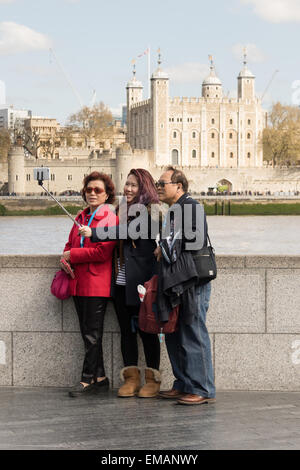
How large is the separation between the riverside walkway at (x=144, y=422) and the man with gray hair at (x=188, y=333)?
3.9 inches

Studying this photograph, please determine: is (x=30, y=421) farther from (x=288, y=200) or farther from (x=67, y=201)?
(x=288, y=200)

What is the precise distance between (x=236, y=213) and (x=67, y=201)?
443 inches

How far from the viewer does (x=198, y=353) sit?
14.0ft

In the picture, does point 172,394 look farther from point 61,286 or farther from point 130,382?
point 61,286

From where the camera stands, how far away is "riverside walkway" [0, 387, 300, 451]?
3.51 meters

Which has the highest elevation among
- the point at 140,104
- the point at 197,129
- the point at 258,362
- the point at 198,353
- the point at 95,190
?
the point at 140,104

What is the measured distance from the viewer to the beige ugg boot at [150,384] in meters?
4.42

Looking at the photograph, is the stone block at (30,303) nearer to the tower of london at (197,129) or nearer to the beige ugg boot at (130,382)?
the beige ugg boot at (130,382)

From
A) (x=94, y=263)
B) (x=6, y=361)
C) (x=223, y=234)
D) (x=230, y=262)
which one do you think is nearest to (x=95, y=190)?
(x=94, y=263)

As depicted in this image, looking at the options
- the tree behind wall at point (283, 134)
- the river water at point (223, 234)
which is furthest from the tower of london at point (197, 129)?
the river water at point (223, 234)

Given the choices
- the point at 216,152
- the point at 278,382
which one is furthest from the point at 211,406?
the point at 216,152

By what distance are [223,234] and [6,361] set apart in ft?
105

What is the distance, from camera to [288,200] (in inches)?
2185

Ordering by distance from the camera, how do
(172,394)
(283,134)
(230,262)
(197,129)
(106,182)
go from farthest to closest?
(197,129), (283,134), (230,262), (106,182), (172,394)
